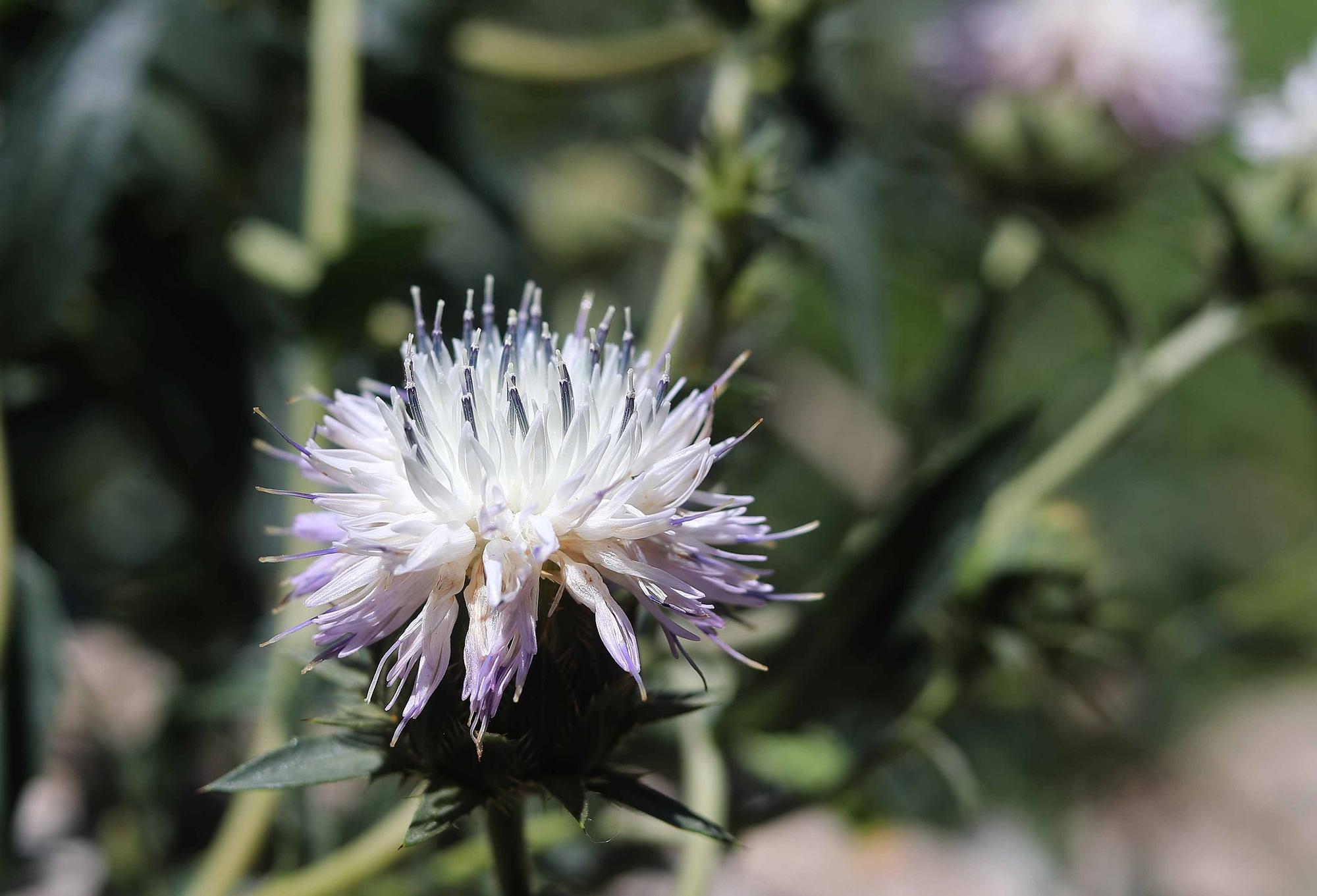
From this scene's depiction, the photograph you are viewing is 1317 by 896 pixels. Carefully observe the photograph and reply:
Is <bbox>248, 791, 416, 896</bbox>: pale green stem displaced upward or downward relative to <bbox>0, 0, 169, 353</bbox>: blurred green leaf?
downward

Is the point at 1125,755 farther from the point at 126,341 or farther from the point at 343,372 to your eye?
the point at 126,341

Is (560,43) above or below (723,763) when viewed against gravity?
above

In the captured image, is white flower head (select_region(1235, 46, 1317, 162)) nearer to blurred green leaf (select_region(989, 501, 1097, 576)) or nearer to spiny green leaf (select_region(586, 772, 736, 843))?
blurred green leaf (select_region(989, 501, 1097, 576))

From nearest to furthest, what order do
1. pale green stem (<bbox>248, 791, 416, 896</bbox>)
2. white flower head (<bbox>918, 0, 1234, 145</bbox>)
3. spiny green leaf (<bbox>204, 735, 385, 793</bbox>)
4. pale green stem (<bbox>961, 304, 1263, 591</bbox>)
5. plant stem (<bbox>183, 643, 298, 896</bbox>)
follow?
spiny green leaf (<bbox>204, 735, 385, 793</bbox>)
pale green stem (<bbox>248, 791, 416, 896</bbox>)
plant stem (<bbox>183, 643, 298, 896</bbox>)
pale green stem (<bbox>961, 304, 1263, 591</bbox>)
white flower head (<bbox>918, 0, 1234, 145</bbox>)

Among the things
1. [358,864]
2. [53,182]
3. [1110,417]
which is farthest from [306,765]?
[1110,417]

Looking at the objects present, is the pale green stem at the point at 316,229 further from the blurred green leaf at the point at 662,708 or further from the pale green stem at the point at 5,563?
the blurred green leaf at the point at 662,708

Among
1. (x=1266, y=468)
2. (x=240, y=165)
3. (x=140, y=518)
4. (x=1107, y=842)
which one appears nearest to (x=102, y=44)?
(x=240, y=165)

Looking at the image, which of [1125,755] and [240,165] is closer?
[240,165]

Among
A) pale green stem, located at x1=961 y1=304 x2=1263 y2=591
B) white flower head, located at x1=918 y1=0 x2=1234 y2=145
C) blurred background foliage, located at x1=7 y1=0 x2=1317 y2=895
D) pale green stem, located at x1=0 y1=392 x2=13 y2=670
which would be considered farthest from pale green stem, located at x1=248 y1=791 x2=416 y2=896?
white flower head, located at x1=918 y1=0 x2=1234 y2=145
